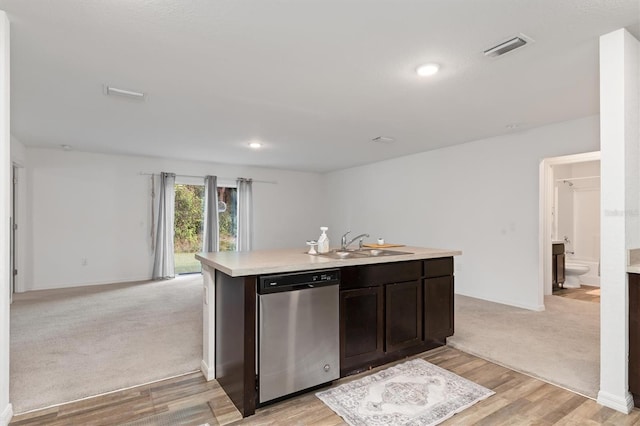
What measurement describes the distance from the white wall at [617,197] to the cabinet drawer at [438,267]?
3.77ft

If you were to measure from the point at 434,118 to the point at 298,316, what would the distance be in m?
2.84

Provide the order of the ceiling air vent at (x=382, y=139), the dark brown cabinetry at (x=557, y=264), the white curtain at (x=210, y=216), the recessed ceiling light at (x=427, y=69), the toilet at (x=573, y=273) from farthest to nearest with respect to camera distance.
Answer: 1. the white curtain at (x=210, y=216)
2. the toilet at (x=573, y=273)
3. the dark brown cabinetry at (x=557, y=264)
4. the ceiling air vent at (x=382, y=139)
5. the recessed ceiling light at (x=427, y=69)

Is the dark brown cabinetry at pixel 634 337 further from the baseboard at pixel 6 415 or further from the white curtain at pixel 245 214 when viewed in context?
the white curtain at pixel 245 214

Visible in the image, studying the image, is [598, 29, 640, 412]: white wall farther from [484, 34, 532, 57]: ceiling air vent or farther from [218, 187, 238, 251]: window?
[218, 187, 238, 251]: window

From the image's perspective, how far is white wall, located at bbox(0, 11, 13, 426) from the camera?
185 cm

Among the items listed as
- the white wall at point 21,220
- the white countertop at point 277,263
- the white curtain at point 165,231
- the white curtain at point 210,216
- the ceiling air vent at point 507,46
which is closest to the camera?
the white countertop at point 277,263

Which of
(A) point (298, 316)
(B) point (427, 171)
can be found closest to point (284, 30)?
(A) point (298, 316)

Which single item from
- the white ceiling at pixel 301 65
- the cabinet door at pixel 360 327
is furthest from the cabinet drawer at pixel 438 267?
the white ceiling at pixel 301 65

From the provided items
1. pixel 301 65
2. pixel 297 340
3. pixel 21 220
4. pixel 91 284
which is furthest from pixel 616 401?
pixel 21 220

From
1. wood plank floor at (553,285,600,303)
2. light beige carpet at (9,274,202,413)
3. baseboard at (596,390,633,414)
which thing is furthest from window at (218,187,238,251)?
baseboard at (596,390,633,414)

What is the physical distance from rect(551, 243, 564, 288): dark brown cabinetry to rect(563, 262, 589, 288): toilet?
0.25 metres

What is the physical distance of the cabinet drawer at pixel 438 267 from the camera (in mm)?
2933

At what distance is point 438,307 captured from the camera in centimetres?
300

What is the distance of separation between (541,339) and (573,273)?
10.6 feet
